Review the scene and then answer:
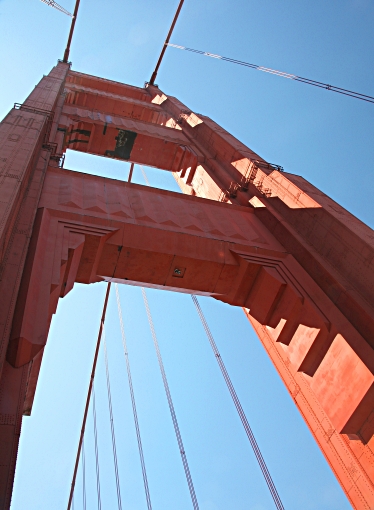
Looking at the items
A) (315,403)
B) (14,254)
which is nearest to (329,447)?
(315,403)

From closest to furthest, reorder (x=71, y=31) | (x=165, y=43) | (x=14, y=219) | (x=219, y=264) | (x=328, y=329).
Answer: (x=14, y=219), (x=328, y=329), (x=219, y=264), (x=71, y=31), (x=165, y=43)

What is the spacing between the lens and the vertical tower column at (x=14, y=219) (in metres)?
6.23

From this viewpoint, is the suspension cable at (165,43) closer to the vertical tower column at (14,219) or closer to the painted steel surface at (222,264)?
the painted steel surface at (222,264)

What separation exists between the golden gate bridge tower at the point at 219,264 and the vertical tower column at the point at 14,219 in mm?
25

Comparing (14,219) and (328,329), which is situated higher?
(14,219)

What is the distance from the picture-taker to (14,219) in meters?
8.51

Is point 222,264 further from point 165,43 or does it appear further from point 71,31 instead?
point 165,43

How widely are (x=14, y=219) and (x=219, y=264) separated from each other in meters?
4.95

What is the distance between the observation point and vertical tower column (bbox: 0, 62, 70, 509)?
623cm

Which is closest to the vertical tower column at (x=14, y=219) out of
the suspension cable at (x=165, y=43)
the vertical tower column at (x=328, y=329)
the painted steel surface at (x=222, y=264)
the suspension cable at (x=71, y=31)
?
the painted steel surface at (x=222, y=264)

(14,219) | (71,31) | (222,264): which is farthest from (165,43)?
(14,219)

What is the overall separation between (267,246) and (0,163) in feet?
22.7

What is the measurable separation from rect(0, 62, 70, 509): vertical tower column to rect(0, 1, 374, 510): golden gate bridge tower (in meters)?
0.02

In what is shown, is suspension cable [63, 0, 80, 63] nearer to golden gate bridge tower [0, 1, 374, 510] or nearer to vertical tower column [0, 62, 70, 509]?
golden gate bridge tower [0, 1, 374, 510]
